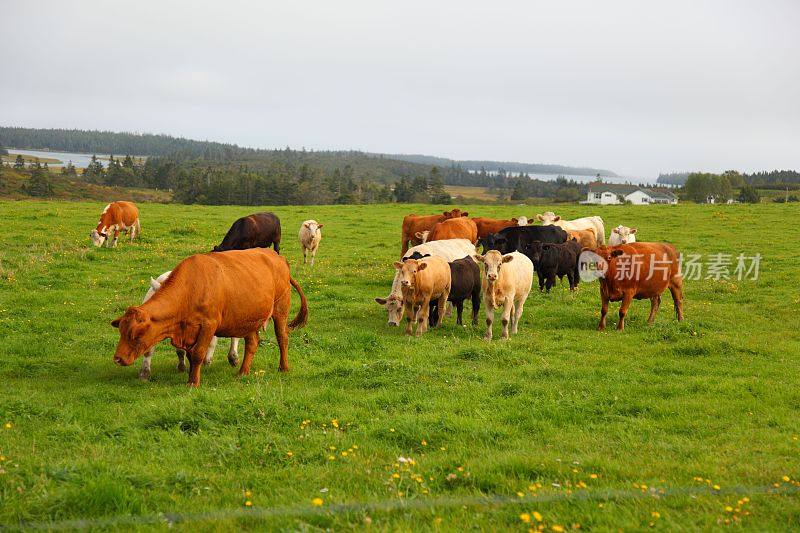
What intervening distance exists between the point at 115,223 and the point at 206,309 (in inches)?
765

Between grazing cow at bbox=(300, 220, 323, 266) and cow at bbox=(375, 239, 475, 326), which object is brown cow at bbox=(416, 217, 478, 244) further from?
cow at bbox=(375, 239, 475, 326)

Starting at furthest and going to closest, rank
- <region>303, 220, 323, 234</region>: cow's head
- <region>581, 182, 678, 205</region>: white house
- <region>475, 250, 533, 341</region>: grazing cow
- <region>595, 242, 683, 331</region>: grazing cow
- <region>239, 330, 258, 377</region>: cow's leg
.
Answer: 1. <region>581, 182, 678, 205</region>: white house
2. <region>303, 220, 323, 234</region>: cow's head
3. <region>595, 242, 683, 331</region>: grazing cow
4. <region>475, 250, 533, 341</region>: grazing cow
5. <region>239, 330, 258, 377</region>: cow's leg

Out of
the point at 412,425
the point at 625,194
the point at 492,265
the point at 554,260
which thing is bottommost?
the point at 412,425

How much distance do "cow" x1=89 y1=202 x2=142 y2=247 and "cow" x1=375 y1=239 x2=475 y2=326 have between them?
1399 centimetres

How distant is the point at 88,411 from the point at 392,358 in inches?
193

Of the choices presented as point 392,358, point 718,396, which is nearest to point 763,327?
point 718,396

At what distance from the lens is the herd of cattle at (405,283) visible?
29.7 feet

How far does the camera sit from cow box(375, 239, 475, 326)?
1398 cm

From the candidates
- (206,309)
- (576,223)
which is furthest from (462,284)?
(576,223)

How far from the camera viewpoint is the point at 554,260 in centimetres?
1836

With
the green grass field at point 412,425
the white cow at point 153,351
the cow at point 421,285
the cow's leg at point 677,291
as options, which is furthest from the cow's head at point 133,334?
the cow's leg at point 677,291

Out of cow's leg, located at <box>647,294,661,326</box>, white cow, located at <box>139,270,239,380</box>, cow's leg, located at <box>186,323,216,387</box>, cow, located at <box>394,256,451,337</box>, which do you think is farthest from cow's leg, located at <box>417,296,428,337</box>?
cow's leg, located at <box>186,323,216,387</box>

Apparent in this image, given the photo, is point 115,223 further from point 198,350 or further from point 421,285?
point 198,350

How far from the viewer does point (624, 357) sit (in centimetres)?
1166
